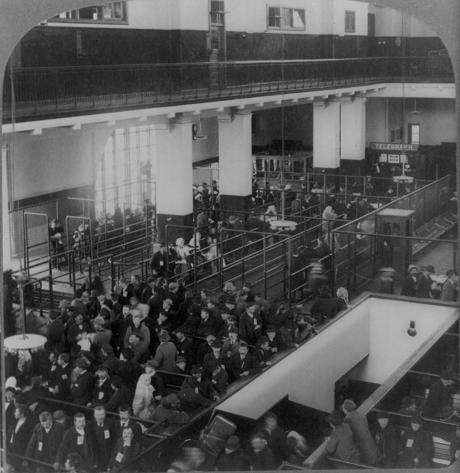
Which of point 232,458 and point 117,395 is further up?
point 117,395

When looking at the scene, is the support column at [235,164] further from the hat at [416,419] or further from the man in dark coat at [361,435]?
the man in dark coat at [361,435]

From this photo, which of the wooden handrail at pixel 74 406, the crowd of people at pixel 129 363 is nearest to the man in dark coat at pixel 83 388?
the crowd of people at pixel 129 363

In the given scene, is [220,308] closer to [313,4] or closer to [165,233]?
[165,233]

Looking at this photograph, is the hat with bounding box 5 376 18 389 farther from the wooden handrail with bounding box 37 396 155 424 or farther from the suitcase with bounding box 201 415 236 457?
the suitcase with bounding box 201 415 236 457

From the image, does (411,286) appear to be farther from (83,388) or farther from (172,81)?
(172,81)

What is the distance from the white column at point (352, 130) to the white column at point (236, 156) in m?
7.58

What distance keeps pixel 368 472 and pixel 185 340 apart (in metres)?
5.34

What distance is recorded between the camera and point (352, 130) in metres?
31.3

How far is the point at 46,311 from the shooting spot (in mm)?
15555

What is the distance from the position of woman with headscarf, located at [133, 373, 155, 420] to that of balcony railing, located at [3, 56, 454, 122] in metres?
4.22

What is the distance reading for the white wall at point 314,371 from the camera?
10.7 metres

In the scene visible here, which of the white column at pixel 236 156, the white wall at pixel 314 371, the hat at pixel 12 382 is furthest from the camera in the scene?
the white column at pixel 236 156

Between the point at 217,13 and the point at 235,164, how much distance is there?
15.7 ft

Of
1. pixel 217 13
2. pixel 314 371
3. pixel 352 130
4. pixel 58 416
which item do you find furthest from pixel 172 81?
pixel 352 130
